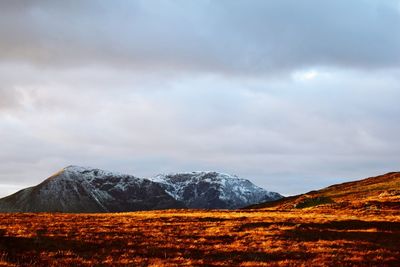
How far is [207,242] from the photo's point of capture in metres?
37.9

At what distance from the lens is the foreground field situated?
3050 cm

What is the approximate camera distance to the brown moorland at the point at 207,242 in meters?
30.5

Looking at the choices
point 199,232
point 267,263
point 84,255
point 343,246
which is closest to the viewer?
point 267,263

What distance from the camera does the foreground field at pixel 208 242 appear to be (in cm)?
3050

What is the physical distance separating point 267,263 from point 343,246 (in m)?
9.37

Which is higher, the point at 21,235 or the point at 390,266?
the point at 21,235

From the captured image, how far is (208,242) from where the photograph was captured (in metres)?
37.9

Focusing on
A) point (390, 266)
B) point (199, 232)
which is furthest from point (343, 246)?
point (199, 232)

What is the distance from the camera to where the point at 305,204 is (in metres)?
91.6

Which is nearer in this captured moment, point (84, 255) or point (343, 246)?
point (84, 255)

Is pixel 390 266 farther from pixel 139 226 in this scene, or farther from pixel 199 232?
pixel 139 226

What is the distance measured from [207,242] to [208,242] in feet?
0.25

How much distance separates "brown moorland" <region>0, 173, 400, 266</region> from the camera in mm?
30484

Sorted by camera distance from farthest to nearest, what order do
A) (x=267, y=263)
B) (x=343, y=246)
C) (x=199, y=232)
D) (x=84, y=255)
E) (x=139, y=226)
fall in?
(x=139, y=226) → (x=199, y=232) → (x=343, y=246) → (x=84, y=255) → (x=267, y=263)
